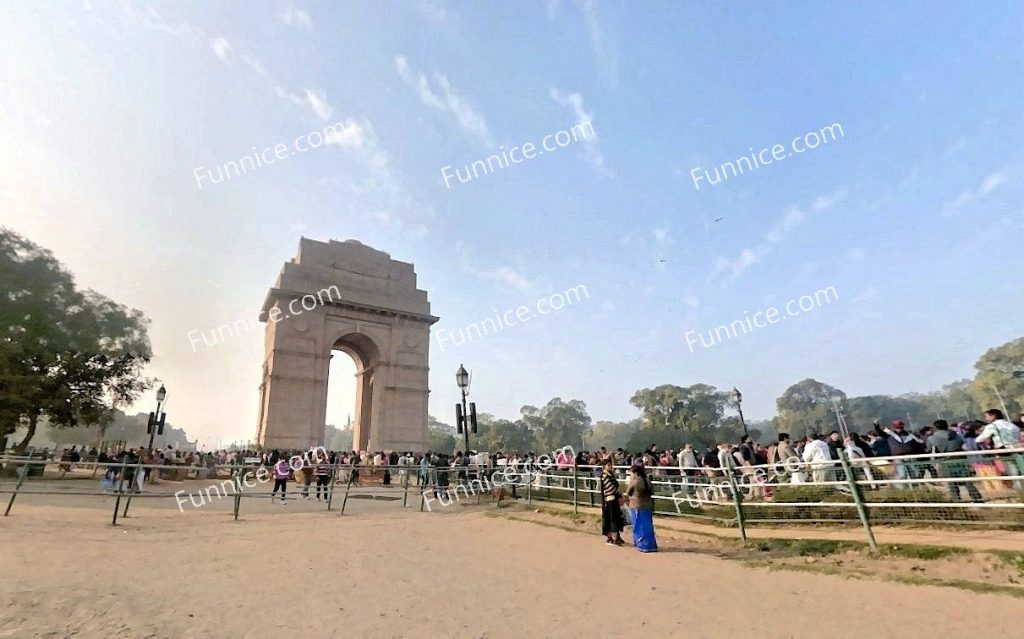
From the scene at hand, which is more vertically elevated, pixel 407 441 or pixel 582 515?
pixel 407 441

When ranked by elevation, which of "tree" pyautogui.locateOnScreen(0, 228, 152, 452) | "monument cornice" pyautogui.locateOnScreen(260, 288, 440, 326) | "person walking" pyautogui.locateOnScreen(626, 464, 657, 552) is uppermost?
"monument cornice" pyautogui.locateOnScreen(260, 288, 440, 326)

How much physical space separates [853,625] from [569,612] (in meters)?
2.51

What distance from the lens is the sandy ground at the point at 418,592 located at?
452 centimetres

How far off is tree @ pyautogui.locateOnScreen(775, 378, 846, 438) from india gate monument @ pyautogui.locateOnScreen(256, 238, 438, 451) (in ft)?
264

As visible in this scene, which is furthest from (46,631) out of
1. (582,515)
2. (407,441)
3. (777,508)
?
(407,441)

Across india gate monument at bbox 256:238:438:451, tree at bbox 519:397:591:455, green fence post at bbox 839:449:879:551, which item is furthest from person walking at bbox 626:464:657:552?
tree at bbox 519:397:591:455

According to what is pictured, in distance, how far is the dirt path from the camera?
4508 millimetres

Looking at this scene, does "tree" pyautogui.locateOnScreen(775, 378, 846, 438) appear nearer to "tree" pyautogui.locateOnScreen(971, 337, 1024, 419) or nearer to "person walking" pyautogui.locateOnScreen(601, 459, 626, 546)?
"tree" pyautogui.locateOnScreen(971, 337, 1024, 419)

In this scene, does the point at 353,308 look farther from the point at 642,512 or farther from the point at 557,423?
the point at 557,423

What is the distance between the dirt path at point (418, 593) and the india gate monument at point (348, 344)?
18704mm

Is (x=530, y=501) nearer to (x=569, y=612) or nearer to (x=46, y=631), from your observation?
(x=569, y=612)

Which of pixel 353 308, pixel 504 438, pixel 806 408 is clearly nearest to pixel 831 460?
pixel 353 308

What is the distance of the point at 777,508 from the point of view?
927cm

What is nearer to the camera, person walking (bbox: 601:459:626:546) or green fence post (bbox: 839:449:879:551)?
green fence post (bbox: 839:449:879:551)
